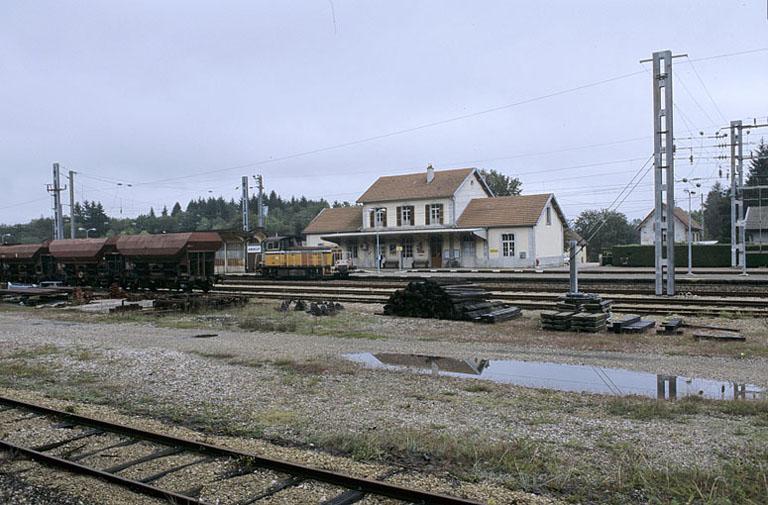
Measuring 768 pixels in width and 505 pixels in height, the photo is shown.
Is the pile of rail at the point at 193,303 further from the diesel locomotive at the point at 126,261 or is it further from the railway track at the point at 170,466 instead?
the railway track at the point at 170,466

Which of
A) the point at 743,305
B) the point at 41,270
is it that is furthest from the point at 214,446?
the point at 41,270

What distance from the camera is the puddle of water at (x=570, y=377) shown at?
359 inches

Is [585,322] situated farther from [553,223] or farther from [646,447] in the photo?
[553,223]

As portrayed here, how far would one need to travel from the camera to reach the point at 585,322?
48.9ft

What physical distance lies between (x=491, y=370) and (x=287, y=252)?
2906 centimetres

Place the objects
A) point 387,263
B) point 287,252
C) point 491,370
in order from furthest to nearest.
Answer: point 387,263, point 287,252, point 491,370

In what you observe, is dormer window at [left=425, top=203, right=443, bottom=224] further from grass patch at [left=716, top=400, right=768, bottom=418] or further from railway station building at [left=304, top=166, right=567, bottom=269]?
grass patch at [left=716, top=400, right=768, bottom=418]

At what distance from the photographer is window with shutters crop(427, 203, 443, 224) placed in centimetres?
5181

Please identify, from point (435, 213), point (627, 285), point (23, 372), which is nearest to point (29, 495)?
point (23, 372)

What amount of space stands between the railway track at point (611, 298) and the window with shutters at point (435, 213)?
955 inches

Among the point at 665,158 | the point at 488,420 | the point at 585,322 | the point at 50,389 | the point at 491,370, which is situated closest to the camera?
the point at 488,420

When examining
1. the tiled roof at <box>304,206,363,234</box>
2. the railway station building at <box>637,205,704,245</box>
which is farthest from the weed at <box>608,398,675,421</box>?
the railway station building at <box>637,205,704,245</box>

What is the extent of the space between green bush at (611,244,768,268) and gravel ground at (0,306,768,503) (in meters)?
31.1

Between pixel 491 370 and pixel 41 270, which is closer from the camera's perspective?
pixel 491 370
